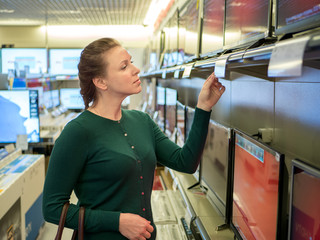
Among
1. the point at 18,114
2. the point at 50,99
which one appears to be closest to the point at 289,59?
the point at 18,114

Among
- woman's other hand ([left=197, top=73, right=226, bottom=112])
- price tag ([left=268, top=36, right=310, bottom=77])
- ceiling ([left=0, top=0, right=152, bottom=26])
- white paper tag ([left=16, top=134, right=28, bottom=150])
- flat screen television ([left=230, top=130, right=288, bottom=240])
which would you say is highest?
ceiling ([left=0, top=0, right=152, bottom=26])

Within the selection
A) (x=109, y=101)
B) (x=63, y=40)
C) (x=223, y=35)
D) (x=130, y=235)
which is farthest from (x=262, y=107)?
(x=63, y=40)

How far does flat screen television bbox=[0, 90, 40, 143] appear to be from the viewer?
3.49 m

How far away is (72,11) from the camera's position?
6148 millimetres

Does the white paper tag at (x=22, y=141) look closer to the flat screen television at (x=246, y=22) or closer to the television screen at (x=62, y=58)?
the flat screen television at (x=246, y=22)

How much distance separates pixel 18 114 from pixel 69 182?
2488 mm

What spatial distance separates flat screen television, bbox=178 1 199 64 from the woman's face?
100 cm

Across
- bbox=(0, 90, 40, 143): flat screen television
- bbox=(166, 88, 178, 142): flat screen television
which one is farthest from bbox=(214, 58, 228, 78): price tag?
bbox=(0, 90, 40, 143): flat screen television

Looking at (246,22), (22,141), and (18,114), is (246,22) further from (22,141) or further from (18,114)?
(18,114)

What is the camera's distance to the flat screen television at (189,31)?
2.46m

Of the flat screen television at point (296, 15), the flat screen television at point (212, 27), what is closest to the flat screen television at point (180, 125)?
the flat screen television at point (212, 27)

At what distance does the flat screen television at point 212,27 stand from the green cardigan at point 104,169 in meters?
0.60

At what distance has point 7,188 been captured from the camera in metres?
2.39

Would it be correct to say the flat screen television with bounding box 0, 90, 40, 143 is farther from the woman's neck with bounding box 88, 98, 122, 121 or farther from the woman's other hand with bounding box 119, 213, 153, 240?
the woman's other hand with bounding box 119, 213, 153, 240
